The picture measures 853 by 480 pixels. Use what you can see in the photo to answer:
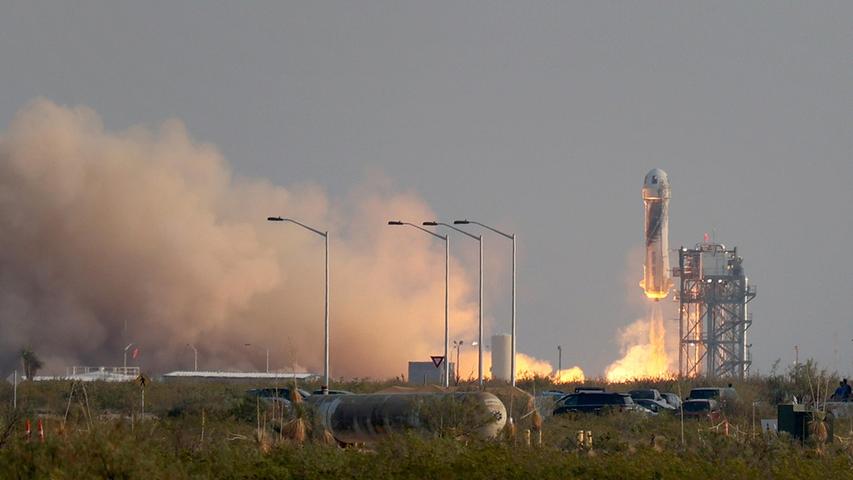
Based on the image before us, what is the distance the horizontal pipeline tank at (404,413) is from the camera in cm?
3878

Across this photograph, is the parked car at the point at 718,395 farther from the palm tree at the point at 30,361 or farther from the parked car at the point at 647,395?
the palm tree at the point at 30,361

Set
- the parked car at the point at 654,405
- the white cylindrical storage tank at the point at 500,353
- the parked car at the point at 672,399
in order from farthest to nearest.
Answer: the white cylindrical storage tank at the point at 500,353 < the parked car at the point at 672,399 < the parked car at the point at 654,405

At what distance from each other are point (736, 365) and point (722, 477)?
85400 millimetres

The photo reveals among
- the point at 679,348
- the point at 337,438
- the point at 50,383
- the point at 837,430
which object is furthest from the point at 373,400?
the point at 679,348

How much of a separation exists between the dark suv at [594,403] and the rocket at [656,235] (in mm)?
43344

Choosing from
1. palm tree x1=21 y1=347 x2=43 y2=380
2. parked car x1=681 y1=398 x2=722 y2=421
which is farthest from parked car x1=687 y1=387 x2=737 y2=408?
palm tree x1=21 y1=347 x2=43 y2=380

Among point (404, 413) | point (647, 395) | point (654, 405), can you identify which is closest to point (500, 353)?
point (647, 395)

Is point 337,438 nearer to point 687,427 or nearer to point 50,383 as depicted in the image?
point 687,427

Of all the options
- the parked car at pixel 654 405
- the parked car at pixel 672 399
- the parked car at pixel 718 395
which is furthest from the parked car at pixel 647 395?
the parked car at pixel 654 405

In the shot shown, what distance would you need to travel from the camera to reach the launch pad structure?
367 ft

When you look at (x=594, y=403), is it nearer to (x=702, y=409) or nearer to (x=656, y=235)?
(x=702, y=409)

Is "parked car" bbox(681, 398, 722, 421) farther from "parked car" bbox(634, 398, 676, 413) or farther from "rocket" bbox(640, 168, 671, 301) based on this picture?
"rocket" bbox(640, 168, 671, 301)

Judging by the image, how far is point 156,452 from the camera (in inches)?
1080

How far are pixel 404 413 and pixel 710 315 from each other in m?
74.6
